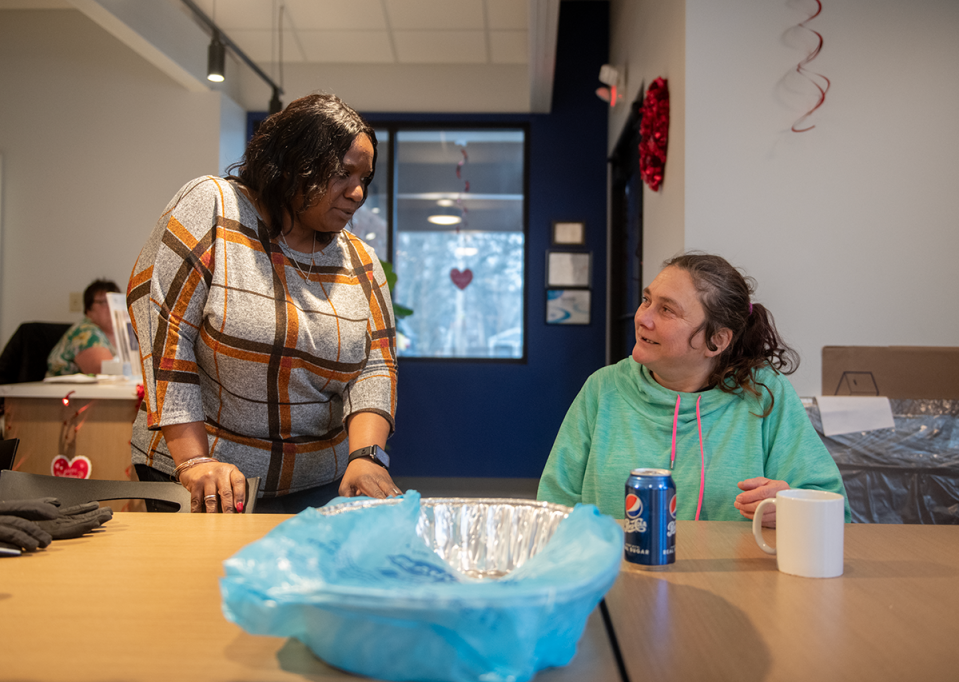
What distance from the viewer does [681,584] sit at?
2.64ft

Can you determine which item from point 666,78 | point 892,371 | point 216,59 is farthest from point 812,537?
point 216,59

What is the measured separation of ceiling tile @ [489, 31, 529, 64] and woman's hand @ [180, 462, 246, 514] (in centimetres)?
390

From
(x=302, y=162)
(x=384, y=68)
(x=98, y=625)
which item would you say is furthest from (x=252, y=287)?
(x=384, y=68)

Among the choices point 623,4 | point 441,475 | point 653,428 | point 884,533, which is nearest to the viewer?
point 884,533

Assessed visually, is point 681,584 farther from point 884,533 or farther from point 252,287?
point 252,287

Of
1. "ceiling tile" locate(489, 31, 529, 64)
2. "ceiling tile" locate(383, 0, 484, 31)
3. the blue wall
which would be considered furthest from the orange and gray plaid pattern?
"ceiling tile" locate(489, 31, 529, 64)

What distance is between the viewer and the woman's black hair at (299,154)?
1322mm

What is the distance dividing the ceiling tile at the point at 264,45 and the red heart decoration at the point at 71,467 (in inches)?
117

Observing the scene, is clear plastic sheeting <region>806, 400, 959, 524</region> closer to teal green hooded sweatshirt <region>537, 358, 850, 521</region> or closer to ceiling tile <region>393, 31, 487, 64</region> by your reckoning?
teal green hooded sweatshirt <region>537, 358, 850, 521</region>

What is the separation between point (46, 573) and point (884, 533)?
3.70ft

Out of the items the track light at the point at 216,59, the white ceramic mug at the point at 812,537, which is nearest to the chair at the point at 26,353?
the track light at the point at 216,59

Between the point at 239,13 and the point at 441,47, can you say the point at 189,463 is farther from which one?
the point at 441,47

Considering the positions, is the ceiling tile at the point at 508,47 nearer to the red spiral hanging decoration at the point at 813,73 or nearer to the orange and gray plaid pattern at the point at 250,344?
the red spiral hanging decoration at the point at 813,73

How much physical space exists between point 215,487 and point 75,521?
0.22 meters
